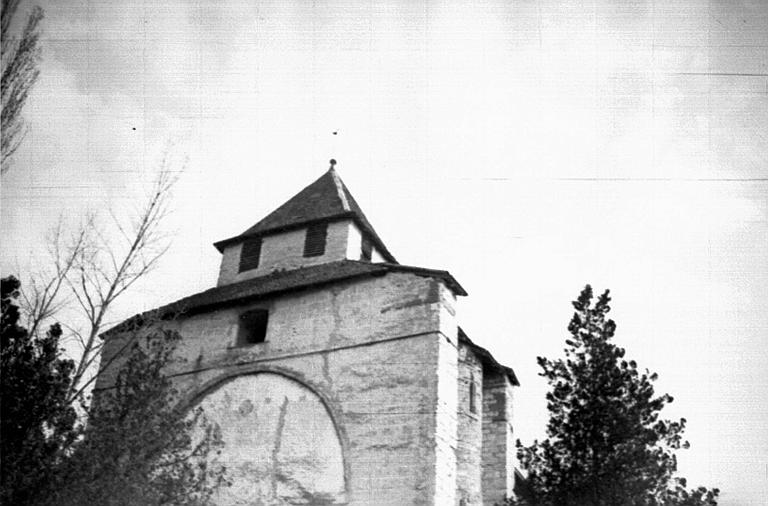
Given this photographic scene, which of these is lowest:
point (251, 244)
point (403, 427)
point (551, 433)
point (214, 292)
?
point (403, 427)

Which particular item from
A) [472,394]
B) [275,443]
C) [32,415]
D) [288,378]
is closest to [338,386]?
[288,378]

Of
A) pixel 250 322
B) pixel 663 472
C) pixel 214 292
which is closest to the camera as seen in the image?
pixel 663 472

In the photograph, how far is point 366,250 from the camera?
19.2 meters

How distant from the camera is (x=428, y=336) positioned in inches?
526

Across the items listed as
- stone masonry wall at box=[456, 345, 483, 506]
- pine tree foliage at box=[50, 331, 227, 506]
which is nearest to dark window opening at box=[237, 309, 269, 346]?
pine tree foliage at box=[50, 331, 227, 506]

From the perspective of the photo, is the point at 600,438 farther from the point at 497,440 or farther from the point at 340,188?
the point at 340,188

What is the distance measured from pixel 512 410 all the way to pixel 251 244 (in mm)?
7926

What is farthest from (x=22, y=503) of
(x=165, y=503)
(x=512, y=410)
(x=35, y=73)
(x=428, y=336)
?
Result: (x=512, y=410)

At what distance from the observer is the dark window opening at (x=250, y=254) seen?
1931 cm

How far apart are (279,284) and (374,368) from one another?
3350 millimetres

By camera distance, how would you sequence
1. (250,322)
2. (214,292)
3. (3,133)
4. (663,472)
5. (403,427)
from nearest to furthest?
1. (3,133)
2. (403,427)
3. (663,472)
4. (250,322)
5. (214,292)

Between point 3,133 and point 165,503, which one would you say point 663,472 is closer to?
point 165,503

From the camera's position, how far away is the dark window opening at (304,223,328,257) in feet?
60.6

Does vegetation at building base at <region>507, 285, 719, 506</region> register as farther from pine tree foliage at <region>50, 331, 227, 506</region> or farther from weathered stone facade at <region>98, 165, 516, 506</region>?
pine tree foliage at <region>50, 331, 227, 506</region>
